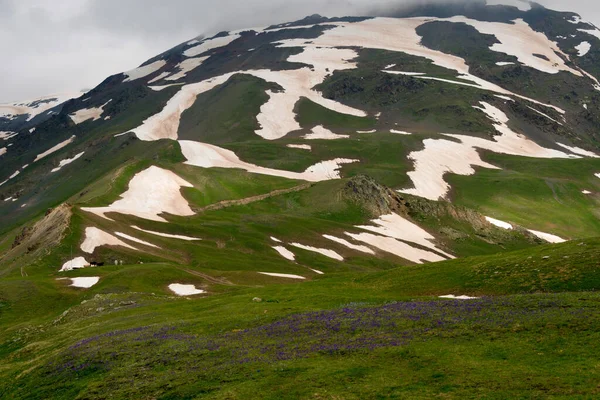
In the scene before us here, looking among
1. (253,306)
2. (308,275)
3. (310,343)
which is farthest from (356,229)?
(310,343)

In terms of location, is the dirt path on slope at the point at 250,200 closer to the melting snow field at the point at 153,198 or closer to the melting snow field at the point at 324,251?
the melting snow field at the point at 153,198

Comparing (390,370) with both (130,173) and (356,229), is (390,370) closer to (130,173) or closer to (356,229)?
(356,229)

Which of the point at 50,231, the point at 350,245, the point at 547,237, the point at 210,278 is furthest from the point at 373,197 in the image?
the point at 50,231

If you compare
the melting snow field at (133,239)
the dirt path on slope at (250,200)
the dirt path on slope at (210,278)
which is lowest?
the dirt path on slope at (250,200)

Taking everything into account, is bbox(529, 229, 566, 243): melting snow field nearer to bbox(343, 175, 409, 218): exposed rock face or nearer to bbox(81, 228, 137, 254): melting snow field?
bbox(343, 175, 409, 218): exposed rock face

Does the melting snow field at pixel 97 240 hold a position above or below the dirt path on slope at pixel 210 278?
above

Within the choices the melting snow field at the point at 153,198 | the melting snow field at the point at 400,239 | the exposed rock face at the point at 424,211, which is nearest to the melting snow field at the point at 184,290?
the melting snow field at the point at 153,198

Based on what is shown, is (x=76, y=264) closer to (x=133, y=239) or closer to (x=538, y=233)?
(x=133, y=239)
